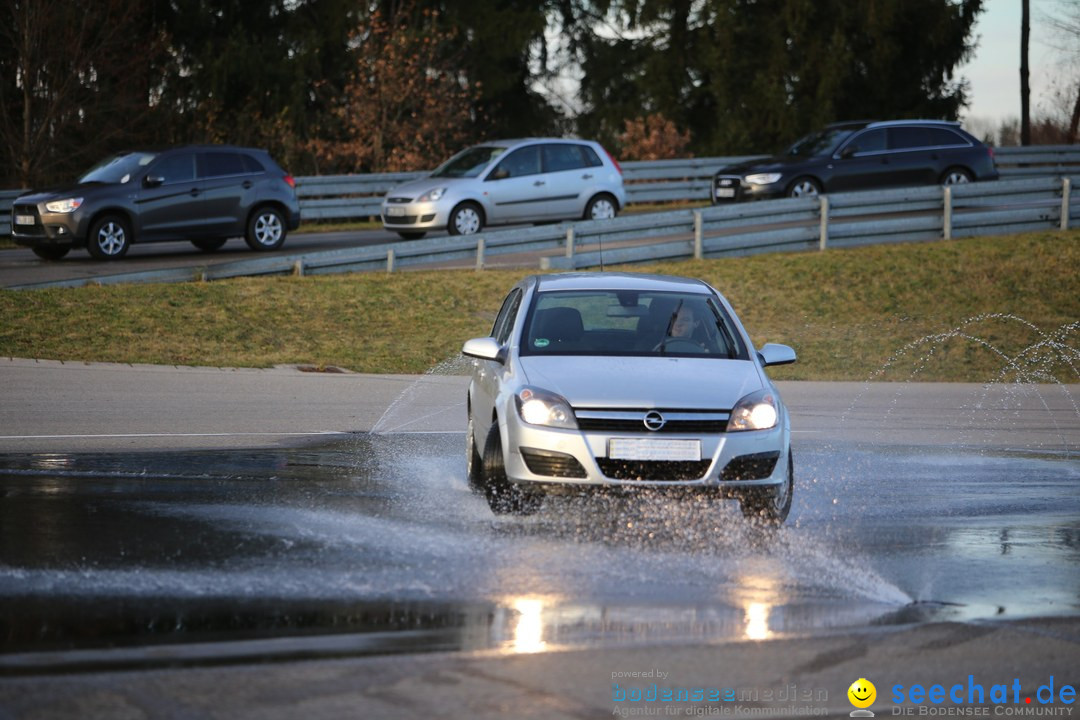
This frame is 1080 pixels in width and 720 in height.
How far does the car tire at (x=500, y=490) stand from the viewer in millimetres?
8828

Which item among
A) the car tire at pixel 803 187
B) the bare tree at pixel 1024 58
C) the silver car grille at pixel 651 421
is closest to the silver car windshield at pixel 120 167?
the car tire at pixel 803 187

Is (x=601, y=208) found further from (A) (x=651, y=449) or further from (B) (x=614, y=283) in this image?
(A) (x=651, y=449)

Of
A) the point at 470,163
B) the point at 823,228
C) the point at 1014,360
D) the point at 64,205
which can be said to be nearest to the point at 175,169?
the point at 64,205

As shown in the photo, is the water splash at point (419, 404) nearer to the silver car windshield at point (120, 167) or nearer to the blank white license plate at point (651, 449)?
the blank white license plate at point (651, 449)

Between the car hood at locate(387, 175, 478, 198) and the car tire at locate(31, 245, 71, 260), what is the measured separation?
233 inches

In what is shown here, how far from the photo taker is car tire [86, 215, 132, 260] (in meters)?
24.9

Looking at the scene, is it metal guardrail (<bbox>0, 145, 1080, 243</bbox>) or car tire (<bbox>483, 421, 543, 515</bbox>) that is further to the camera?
metal guardrail (<bbox>0, 145, 1080, 243</bbox>)

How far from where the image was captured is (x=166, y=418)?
13.6 metres

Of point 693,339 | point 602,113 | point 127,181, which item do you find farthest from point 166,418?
point 602,113

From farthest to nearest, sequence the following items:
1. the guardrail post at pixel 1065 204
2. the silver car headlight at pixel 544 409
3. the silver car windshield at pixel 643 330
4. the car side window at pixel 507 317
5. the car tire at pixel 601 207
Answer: the car tire at pixel 601 207, the guardrail post at pixel 1065 204, the car side window at pixel 507 317, the silver car windshield at pixel 643 330, the silver car headlight at pixel 544 409

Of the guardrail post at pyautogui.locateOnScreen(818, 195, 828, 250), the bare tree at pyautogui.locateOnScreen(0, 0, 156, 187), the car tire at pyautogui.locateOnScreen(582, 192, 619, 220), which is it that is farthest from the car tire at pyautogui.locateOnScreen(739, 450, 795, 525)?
the bare tree at pyautogui.locateOnScreen(0, 0, 156, 187)

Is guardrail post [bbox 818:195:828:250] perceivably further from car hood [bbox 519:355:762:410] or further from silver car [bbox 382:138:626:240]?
car hood [bbox 519:355:762:410]

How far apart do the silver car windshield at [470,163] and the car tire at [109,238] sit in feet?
19.7

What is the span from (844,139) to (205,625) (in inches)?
1021
